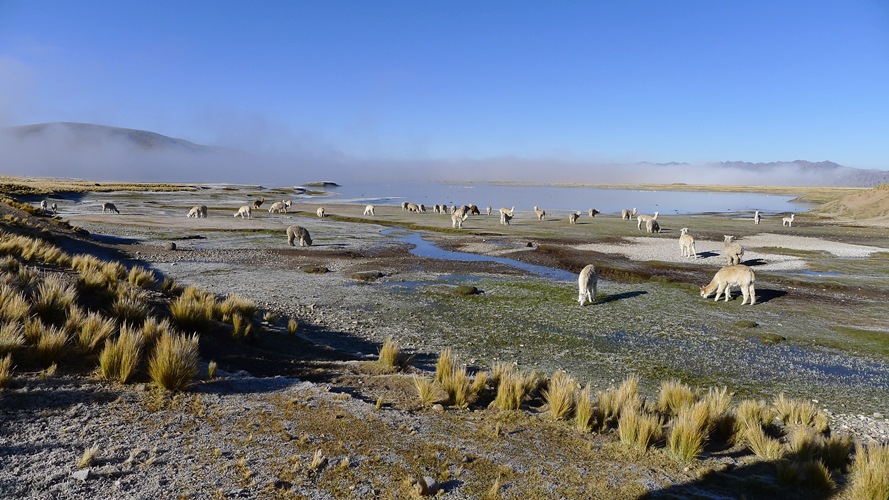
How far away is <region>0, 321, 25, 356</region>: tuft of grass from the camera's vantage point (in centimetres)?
644

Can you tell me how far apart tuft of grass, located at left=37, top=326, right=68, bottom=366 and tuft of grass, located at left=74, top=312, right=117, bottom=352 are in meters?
0.25

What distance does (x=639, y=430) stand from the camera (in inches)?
242

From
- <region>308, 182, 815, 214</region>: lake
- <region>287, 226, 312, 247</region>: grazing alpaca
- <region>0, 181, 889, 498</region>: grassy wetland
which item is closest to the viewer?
<region>0, 181, 889, 498</region>: grassy wetland

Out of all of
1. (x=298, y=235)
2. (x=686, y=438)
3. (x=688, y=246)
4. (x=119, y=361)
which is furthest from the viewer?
(x=298, y=235)

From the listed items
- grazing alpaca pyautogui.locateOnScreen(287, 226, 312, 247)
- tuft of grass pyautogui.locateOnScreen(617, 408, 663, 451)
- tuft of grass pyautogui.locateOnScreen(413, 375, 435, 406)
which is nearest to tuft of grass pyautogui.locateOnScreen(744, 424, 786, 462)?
tuft of grass pyautogui.locateOnScreen(617, 408, 663, 451)

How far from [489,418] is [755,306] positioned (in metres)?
13.9

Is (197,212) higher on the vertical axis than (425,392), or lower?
higher

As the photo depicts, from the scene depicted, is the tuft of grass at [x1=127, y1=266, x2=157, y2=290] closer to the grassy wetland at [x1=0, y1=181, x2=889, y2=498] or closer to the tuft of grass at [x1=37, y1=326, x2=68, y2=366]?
the grassy wetland at [x1=0, y1=181, x2=889, y2=498]

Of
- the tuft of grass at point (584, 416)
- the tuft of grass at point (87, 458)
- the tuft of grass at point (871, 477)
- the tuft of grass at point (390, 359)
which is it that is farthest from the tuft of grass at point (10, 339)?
the tuft of grass at point (871, 477)

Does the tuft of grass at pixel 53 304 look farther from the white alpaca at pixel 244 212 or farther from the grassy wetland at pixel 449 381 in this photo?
the white alpaca at pixel 244 212

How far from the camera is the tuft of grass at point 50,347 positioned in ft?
22.2

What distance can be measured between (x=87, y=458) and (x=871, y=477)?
753cm

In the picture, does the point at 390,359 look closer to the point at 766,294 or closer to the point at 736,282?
the point at 736,282

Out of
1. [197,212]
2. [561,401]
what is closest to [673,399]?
[561,401]
